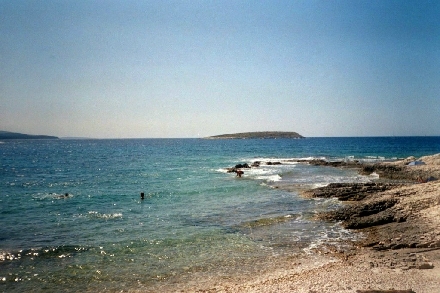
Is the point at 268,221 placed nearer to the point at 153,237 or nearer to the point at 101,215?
the point at 153,237

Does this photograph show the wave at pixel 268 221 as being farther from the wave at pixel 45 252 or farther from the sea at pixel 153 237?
the wave at pixel 45 252

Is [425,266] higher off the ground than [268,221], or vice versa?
[425,266]

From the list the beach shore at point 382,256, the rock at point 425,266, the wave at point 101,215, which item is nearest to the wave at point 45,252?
the wave at point 101,215

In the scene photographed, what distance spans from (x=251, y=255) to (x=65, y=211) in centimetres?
1716

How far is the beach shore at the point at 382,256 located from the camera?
1181 centimetres

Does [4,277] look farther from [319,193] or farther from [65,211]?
[319,193]

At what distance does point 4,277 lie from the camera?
1403cm

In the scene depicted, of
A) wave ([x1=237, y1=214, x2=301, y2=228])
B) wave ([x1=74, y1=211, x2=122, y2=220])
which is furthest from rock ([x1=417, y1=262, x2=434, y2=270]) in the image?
wave ([x1=74, y1=211, x2=122, y2=220])

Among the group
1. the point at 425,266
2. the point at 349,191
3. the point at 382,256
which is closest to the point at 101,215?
the point at 382,256

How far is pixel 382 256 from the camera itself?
49.5ft

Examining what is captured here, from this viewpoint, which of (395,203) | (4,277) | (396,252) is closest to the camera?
(4,277)

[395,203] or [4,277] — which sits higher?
[395,203]

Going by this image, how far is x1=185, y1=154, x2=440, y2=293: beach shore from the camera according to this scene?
11.8 m

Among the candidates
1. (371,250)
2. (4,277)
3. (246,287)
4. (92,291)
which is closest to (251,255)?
(246,287)
